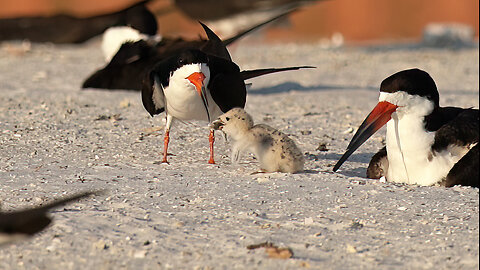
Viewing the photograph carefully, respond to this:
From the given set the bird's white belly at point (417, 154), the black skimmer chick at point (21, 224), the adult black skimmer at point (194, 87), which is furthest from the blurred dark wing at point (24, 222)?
the adult black skimmer at point (194, 87)

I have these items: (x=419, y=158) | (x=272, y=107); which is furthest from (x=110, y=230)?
(x=272, y=107)

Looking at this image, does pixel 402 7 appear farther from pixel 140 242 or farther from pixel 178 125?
pixel 140 242

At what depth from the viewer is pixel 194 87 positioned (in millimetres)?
5145

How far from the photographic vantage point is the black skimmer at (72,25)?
943 cm

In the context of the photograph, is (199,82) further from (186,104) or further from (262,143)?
(262,143)

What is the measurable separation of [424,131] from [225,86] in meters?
1.42

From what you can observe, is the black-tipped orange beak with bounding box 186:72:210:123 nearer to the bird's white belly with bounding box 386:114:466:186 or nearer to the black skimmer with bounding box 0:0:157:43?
the bird's white belly with bounding box 386:114:466:186

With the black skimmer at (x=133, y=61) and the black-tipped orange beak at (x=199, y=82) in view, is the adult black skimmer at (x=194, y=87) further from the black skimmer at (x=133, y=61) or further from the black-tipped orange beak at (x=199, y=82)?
the black skimmer at (x=133, y=61)

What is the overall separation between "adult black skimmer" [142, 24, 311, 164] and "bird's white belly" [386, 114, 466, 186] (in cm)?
122

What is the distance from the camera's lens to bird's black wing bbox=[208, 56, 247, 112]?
5.18 metres

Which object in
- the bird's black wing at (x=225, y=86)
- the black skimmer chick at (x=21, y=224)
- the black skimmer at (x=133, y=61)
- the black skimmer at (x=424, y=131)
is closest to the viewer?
the black skimmer chick at (x=21, y=224)

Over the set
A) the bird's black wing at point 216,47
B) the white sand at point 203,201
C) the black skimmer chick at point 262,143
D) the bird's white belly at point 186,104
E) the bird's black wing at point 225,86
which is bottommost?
the white sand at point 203,201

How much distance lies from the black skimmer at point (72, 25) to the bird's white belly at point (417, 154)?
17.9 ft

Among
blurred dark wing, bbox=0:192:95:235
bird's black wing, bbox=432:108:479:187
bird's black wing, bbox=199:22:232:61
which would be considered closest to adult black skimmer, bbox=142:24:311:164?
bird's black wing, bbox=199:22:232:61
